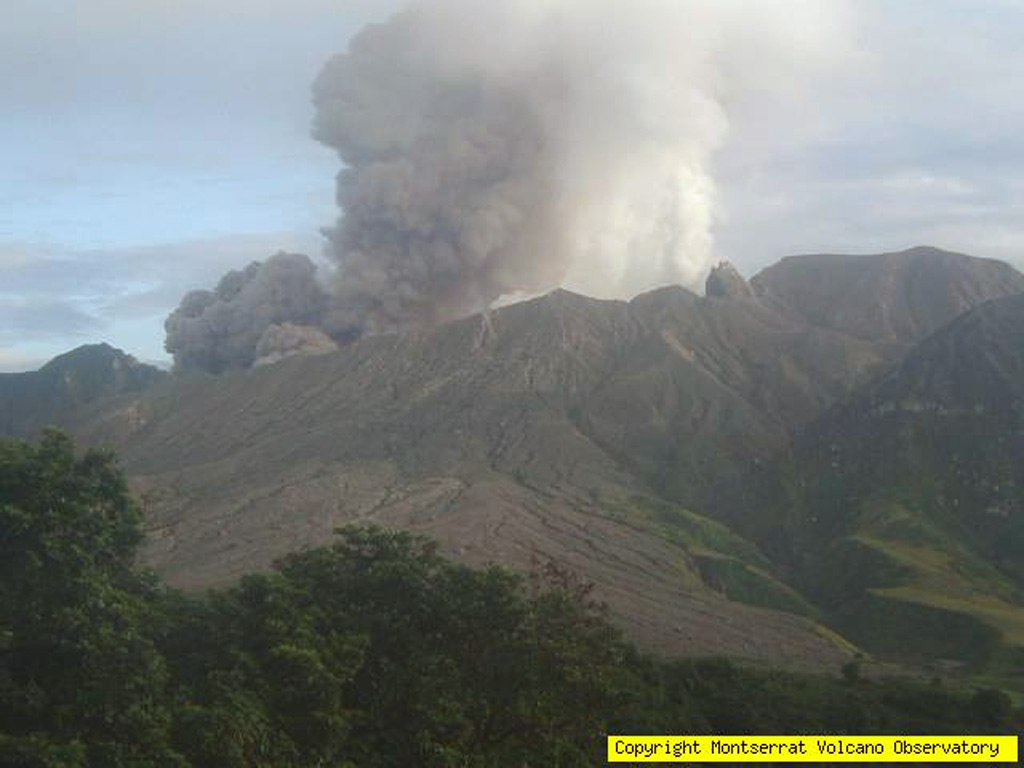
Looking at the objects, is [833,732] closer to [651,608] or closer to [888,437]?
[651,608]

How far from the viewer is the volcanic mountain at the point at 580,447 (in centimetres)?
6731

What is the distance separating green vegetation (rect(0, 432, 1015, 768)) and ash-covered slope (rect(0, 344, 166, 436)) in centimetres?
12537

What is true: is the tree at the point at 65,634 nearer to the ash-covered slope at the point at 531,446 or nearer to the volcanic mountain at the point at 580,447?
the volcanic mountain at the point at 580,447

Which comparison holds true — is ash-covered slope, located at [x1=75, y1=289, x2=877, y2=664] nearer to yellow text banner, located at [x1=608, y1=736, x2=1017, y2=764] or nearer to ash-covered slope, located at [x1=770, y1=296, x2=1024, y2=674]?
ash-covered slope, located at [x1=770, y1=296, x2=1024, y2=674]

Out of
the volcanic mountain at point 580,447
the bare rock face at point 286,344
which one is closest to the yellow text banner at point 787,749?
the volcanic mountain at point 580,447

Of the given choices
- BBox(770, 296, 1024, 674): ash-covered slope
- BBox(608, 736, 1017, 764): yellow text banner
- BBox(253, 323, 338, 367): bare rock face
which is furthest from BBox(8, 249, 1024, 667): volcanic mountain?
BBox(608, 736, 1017, 764): yellow text banner

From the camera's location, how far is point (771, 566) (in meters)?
85.4

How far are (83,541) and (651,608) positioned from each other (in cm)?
4182

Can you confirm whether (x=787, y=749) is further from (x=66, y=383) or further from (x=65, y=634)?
(x=66, y=383)

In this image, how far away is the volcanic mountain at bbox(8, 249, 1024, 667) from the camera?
67312 mm

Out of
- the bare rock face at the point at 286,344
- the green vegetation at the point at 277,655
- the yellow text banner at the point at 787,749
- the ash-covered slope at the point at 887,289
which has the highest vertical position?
the ash-covered slope at the point at 887,289

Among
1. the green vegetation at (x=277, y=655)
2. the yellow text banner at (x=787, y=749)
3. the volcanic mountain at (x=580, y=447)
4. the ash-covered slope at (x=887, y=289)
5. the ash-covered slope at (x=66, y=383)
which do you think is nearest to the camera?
the green vegetation at (x=277, y=655)

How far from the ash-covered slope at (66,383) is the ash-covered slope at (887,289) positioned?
3068 inches

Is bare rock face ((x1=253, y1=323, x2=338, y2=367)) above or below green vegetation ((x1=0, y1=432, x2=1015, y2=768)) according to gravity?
above
